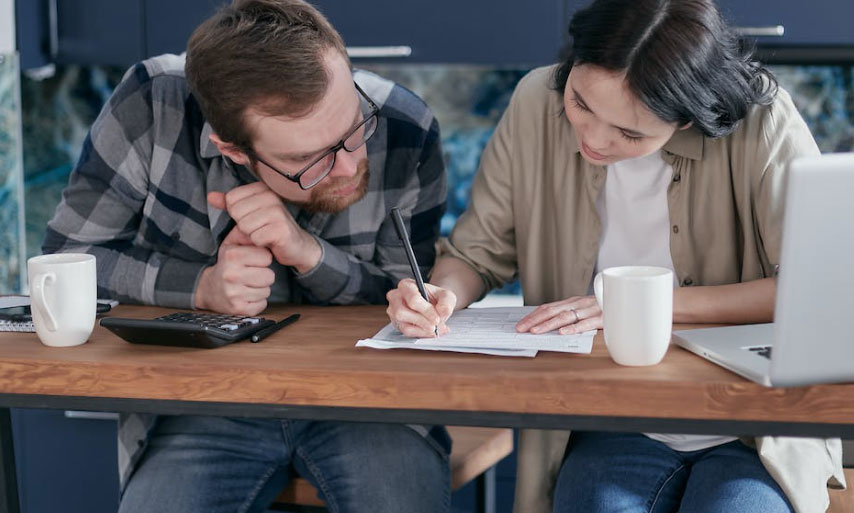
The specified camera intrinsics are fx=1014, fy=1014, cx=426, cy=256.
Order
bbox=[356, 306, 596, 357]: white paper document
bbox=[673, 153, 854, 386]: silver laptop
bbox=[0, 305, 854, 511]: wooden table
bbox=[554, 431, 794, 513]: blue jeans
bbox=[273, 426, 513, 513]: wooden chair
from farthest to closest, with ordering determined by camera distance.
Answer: bbox=[273, 426, 513, 513]: wooden chair
bbox=[554, 431, 794, 513]: blue jeans
bbox=[356, 306, 596, 357]: white paper document
bbox=[0, 305, 854, 511]: wooden table
bbox=[673, 153, 854, 386]: silver laptop

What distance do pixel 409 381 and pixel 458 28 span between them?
58.7 inches

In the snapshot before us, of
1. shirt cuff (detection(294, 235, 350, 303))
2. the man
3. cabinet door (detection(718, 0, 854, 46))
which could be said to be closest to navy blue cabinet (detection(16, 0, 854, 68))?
cabinet door (detection(718, 0, 854, 46))

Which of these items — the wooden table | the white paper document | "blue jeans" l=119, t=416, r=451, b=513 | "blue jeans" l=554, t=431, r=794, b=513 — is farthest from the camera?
"blue jeans" l=119, t=416, r=451, b=513

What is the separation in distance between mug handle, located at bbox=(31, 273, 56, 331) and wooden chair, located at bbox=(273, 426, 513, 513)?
48cm

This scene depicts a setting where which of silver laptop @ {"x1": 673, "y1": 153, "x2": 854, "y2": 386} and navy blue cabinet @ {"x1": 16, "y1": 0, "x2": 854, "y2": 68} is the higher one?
navy blue cabinet @ {"x1": 16, "y1": 0, "x2": 854, "y2": 68}

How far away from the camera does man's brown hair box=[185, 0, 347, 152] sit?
4.79ft

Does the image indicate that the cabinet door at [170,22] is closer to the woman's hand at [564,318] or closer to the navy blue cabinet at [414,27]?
the navy blue cabinet at [414,27]

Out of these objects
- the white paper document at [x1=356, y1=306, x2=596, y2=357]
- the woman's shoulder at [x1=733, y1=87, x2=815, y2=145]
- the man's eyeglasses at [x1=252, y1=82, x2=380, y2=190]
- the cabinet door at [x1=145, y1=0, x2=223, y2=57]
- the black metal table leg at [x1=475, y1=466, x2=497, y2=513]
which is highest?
the cabinet door at [x1=145, y1=0, x2=223, y2=57]

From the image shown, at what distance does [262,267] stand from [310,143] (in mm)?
196

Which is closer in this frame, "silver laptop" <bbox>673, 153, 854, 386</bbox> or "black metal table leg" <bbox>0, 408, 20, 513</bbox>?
"silver laptop" <bbox>673, 153, 854, 386</bbox>

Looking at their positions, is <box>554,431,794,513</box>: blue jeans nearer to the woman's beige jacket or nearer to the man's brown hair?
the woman's beige jacket

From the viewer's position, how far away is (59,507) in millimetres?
2600

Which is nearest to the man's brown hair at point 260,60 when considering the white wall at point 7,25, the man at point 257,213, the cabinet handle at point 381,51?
the man at point 257,213

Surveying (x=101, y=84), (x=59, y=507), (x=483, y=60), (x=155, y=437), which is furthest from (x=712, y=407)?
(x=101, y=84)
